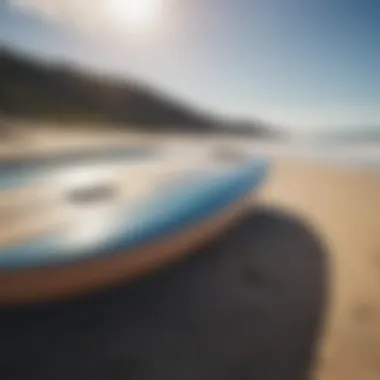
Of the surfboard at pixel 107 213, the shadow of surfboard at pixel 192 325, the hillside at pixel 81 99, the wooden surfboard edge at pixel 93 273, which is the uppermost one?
the hillside at pixel 81 99

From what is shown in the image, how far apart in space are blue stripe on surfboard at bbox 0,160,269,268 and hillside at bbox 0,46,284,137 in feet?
0.48

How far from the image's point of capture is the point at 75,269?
3.19ft

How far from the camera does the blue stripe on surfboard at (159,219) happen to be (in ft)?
3.15

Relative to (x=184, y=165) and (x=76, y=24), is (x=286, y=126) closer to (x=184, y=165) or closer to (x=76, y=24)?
(x=184, y=165)

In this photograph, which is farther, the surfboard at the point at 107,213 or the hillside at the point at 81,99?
the hillside at the point at 81,99

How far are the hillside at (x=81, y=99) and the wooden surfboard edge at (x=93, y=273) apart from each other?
0.32 m

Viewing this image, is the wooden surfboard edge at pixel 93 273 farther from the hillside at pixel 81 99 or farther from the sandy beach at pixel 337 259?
the hillside at pixel 81 99

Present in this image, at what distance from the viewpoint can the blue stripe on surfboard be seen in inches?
37.9

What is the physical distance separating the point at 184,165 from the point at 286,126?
0.30m

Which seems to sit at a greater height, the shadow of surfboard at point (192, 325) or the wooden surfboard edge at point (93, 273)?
the wooden surfboard edge at point (93, 273)

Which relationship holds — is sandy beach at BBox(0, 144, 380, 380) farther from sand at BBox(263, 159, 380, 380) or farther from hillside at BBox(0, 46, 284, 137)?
hillside at BBox(0, 46, 284, 137)

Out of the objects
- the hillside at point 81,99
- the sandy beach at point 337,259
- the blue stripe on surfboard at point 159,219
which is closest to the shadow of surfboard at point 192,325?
the sandy beach at point 337,259

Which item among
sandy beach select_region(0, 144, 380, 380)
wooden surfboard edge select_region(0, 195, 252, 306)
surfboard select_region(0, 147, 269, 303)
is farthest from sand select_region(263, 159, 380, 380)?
wooden surfboard edge select_region(0, 195, 252, 306)

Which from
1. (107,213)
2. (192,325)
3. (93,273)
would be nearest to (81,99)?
(107,213)
